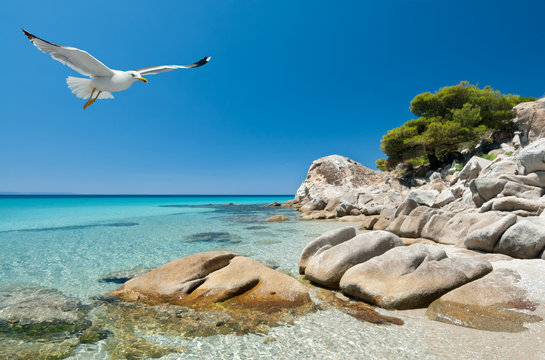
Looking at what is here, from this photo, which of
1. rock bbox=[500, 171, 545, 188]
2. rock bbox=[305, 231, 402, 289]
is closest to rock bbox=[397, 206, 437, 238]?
rock bbox=[500, 171, 545, 188]

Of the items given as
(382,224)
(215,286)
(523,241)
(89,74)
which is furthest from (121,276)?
(382,224)

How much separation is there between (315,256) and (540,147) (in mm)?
10830

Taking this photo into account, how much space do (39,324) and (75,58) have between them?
5.11 m

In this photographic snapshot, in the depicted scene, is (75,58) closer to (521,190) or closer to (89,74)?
(89,74)

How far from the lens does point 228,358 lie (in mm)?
3885

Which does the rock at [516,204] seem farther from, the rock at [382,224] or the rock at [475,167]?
the rock at [475,167]

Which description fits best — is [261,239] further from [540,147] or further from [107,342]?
[540,147]

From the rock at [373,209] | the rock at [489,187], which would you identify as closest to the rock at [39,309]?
the rock at [489,187]

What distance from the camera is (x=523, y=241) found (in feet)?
22.1

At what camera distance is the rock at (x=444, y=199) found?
51.1 ft

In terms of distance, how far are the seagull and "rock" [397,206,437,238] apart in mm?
11175

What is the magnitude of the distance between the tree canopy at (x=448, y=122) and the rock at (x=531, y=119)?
1093 mm

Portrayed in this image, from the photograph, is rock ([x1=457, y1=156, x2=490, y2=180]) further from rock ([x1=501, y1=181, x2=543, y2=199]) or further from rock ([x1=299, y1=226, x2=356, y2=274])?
rock ([x1=299, y1=226, x2=356, y2=274])

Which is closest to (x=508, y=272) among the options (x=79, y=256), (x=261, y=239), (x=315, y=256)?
(x=315, y=256)
